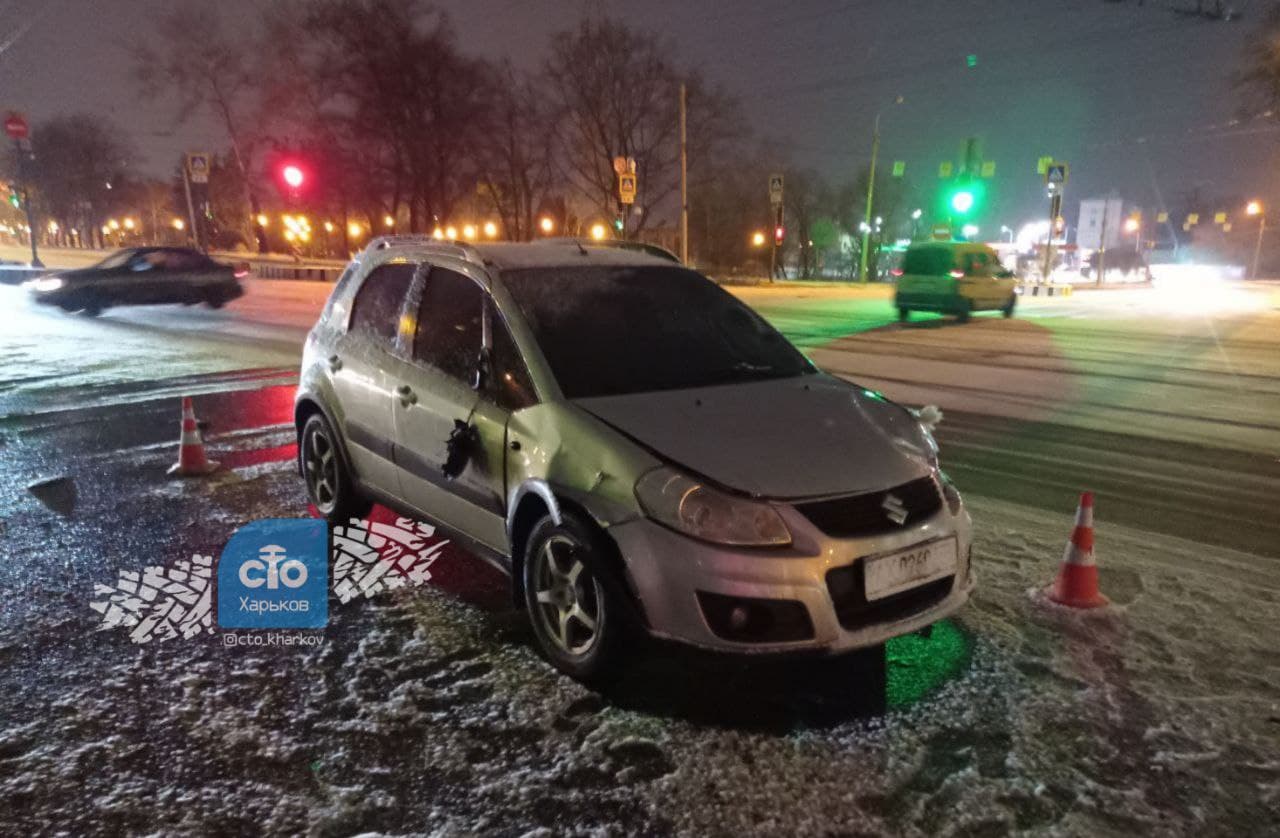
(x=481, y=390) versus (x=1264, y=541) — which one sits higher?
(x=481, y=390)

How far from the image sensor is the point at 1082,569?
422 cm

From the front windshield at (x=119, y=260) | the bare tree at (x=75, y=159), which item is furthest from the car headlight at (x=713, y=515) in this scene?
the bare tree at (x=75, y=159)

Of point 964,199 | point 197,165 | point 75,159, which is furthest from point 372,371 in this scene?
point 75,159

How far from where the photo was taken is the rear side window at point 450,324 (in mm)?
4082

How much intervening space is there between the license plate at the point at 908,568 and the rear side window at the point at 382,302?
2.76m

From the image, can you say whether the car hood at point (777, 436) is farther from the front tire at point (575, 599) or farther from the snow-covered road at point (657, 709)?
the snow-covered road at point (657, 709)

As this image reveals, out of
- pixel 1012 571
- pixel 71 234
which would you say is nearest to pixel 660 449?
pixel 1012 571

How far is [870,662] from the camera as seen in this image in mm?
3686

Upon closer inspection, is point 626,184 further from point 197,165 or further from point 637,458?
point 637,458

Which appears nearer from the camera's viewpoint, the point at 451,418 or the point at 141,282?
the point at 451,418

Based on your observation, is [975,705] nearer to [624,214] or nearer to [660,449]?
[660,449]

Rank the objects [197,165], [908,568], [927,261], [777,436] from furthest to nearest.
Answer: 1. [197,165]
2. [927,261]
3. [777,436]
4. [908,568]

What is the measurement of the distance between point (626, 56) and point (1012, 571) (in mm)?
43304

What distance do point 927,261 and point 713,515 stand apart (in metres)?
18.8
